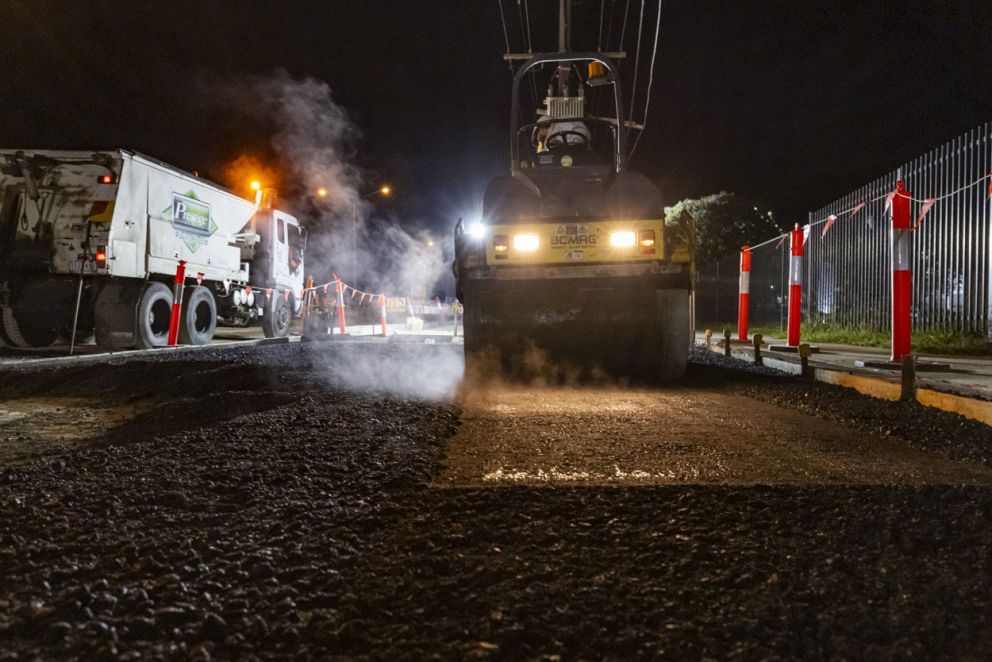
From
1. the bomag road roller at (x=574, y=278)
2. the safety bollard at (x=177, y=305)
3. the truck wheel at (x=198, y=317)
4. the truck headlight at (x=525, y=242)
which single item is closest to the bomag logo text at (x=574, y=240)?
the bomag road roller at (x=574, y=278)

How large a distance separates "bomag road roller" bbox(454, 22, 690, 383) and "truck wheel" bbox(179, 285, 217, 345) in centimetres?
780

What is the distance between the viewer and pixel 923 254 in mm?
10602

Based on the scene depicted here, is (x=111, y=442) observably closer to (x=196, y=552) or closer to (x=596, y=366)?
(x=196, y=552)

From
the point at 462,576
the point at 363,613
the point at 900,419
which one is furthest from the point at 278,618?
the point at 900,419

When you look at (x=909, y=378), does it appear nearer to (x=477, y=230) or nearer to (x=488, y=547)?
(x=477, y=230)

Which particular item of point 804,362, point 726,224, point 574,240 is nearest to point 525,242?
point 574,240

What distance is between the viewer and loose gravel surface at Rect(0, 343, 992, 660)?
1.66 metres

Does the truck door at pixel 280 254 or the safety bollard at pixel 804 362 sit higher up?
the truck door at pixel 280 254

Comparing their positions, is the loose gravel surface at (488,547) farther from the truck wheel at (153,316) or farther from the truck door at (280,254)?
the truck door at (280,254)

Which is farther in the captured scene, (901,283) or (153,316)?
(153,316)

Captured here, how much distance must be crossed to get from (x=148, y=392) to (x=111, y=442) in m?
2.32

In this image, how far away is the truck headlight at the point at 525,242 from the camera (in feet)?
20.9

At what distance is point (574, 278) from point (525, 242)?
24.1 inches

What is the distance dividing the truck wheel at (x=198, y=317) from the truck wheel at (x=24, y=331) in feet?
6.73
